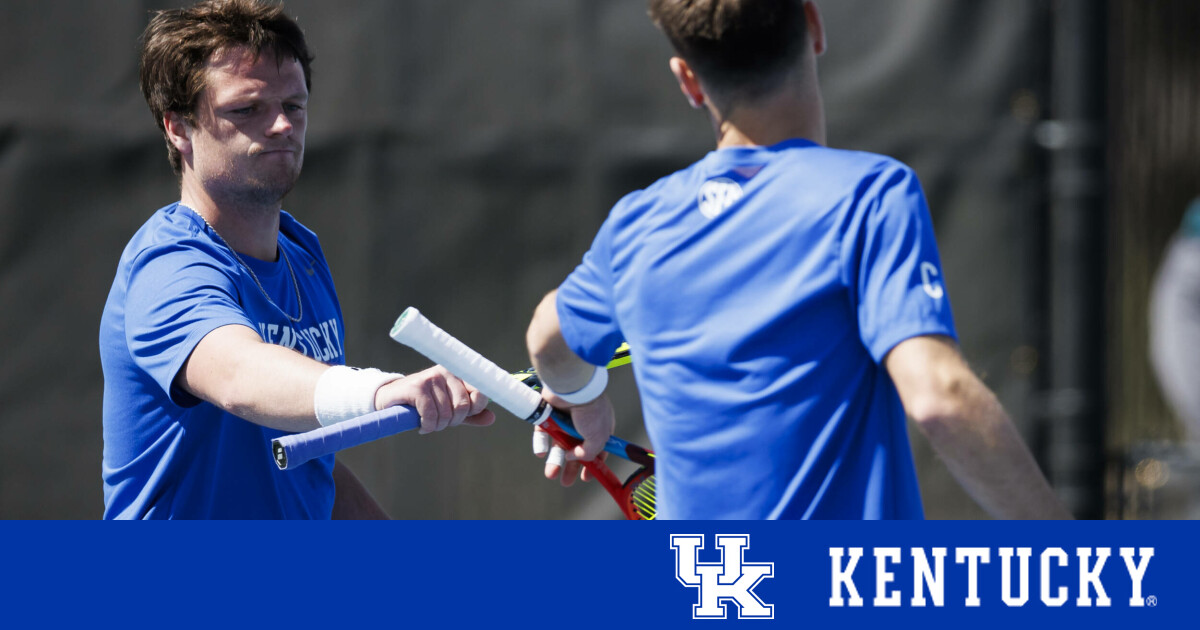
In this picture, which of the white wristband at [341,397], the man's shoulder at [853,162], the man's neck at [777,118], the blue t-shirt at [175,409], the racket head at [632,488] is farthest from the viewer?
the racket head at [632,488]

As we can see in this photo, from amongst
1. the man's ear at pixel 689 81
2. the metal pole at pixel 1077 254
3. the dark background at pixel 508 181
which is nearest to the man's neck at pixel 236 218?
the man's ear at pixel 689 81

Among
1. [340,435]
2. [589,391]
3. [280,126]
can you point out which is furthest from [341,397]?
[280,126]

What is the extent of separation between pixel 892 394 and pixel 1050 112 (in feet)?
9.21

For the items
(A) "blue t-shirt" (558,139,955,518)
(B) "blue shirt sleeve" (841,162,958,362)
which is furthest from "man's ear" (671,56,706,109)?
(B) "blue shirt sleeve" (841,162,958,362)

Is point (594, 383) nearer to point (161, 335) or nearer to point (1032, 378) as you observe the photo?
point (161, 335)

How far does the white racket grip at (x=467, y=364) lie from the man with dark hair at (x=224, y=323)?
0.04 m

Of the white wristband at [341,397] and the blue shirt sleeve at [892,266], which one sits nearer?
the blue shirt sleeve at [892,266]

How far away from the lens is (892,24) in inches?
165

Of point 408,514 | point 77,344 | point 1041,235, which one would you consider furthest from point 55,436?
point 1041,235

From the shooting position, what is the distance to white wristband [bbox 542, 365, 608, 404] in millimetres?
2213

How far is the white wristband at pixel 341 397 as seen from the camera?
6.46 feet

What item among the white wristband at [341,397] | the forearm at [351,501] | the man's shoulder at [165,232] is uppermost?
the man's shoulder at [165,232]

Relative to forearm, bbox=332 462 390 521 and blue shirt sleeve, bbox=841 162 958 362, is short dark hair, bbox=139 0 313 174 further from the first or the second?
blue shirt sleeve, bbox=841 162 958 362

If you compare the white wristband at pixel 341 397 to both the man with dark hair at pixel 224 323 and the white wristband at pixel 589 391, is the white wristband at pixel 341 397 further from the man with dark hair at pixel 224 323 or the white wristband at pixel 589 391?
the white wristband at pixel 589 391
